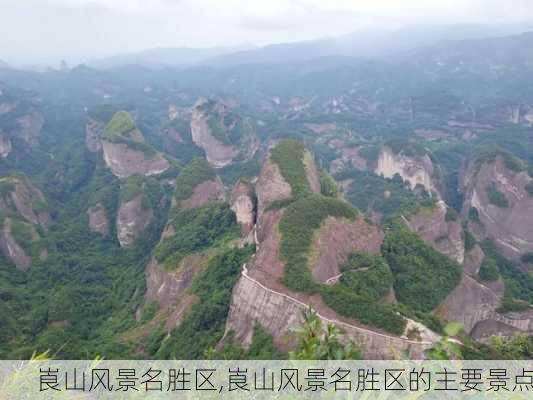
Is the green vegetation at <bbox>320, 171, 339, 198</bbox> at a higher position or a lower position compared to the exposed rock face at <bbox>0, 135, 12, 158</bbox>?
higher

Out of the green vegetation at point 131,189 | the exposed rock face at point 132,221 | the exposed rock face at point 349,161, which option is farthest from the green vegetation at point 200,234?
the exposed rock face at point 349,161

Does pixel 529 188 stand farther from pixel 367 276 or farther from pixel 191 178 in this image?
pixel 191 178

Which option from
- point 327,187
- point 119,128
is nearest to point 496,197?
point 327,187

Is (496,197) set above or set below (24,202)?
above

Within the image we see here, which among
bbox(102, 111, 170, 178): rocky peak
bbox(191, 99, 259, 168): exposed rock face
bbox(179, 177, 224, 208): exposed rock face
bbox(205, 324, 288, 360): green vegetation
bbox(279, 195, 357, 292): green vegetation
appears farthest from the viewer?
bbox(191, 99, 259, 168): exposed rock face

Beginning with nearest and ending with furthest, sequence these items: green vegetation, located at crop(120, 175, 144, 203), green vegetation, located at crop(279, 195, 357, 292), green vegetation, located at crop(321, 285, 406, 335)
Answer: green vegetation, located at crop(321, 285, 406, 335) → green vegetation, located at crop(279, 195, 357, 292) → green vegetation, located at crop(120, 175, 144, 203)

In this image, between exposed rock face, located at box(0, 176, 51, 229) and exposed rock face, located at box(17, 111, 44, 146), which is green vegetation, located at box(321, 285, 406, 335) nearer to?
exposed rock face, located at box(0, 176, 51, 229)

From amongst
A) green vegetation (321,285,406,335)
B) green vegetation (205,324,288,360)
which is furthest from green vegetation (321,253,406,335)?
green vegetation (205,324,288,360)
